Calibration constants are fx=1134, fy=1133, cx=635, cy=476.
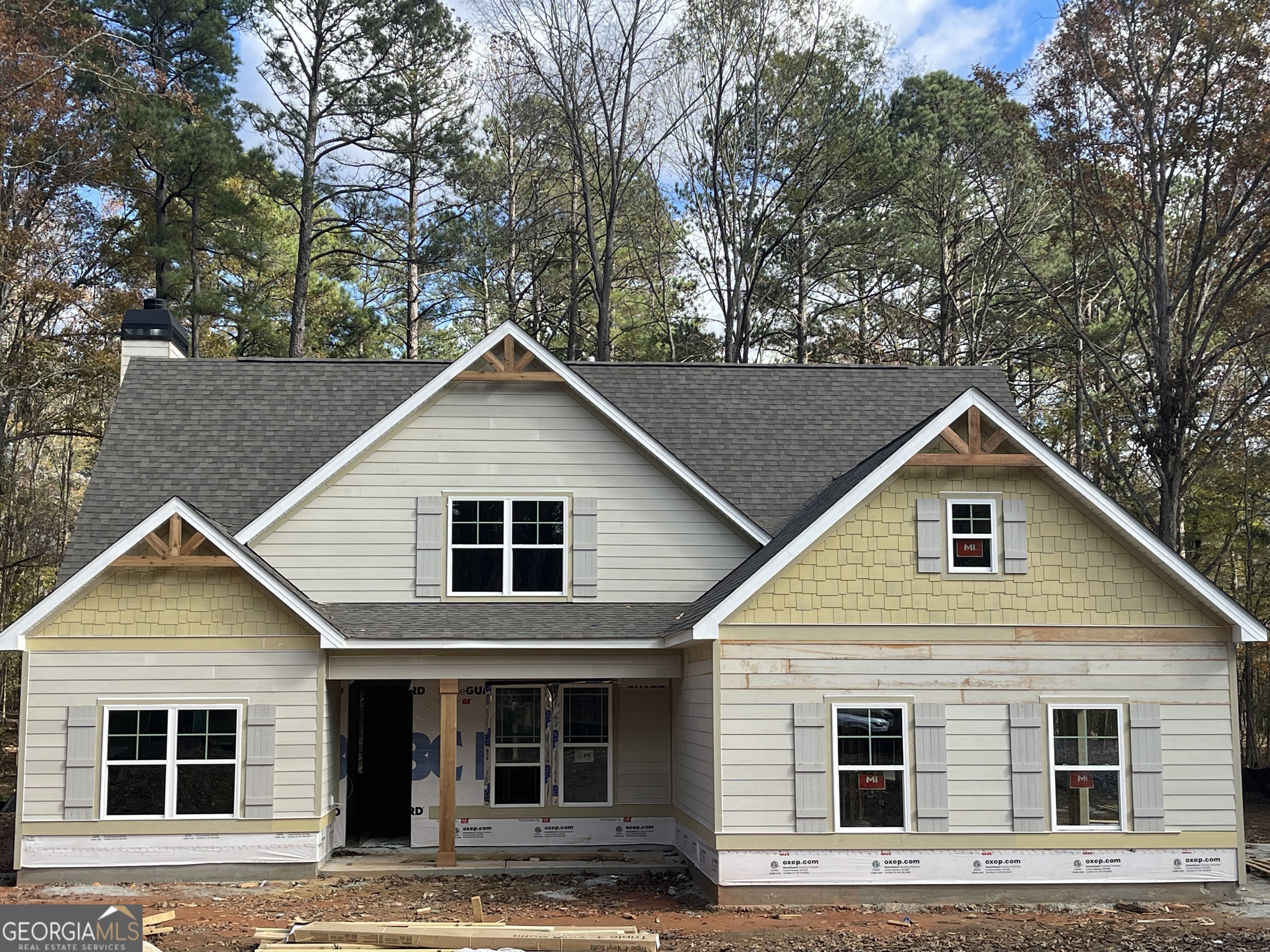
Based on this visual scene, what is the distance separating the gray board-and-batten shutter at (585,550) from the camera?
49.4 feet

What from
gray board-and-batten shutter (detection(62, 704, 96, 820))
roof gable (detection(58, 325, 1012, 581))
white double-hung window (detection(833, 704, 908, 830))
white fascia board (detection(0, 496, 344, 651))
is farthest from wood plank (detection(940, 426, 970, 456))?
gray board-and-batten shutter (detection(62, 704, 96, 820))

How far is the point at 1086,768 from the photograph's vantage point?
41.4 feet

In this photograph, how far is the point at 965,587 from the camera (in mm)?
12914

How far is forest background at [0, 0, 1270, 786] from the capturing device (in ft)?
79.1

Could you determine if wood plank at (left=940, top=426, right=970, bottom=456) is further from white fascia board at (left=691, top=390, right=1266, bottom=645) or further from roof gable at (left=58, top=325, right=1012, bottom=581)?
roof gable at (left=58, top=325, right=1012, bottom=581)

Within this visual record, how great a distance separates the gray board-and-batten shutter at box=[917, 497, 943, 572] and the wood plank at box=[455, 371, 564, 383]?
17.0 ft

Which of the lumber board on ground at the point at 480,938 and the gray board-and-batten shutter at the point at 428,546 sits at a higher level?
the gray board-and-batten shutter at the point at 428,546

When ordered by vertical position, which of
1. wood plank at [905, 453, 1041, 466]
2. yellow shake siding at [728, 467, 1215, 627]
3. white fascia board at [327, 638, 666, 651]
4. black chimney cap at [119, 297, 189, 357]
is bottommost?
white fascia board at [327, 638, 666, 651]

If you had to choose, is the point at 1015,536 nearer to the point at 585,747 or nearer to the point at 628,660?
the point at 628,660

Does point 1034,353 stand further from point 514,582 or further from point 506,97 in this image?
point 514,582

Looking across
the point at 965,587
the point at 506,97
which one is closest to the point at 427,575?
the point at 965,587

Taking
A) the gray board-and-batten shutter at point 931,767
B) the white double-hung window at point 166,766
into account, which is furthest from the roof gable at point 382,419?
the gray board-and-batten shutter at point 931,767

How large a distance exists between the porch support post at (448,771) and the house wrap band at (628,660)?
2.1 inches

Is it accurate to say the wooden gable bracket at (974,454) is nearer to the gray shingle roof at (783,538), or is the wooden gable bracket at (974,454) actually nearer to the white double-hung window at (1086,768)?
the gray shingle roof at (783,538)
